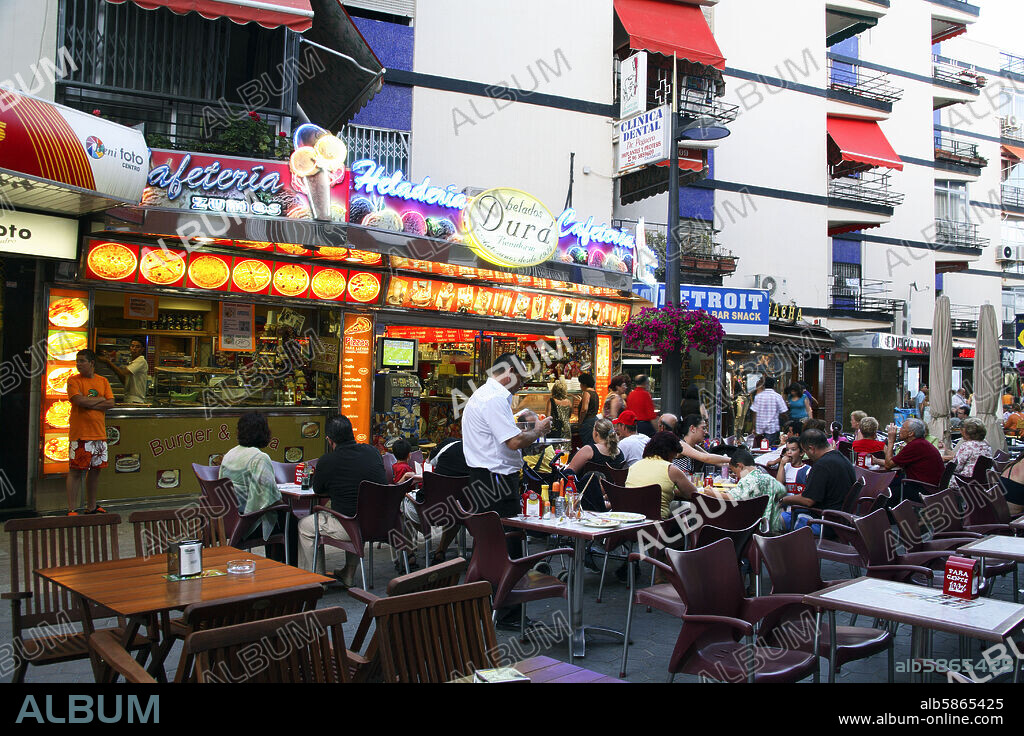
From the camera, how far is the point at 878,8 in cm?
2227

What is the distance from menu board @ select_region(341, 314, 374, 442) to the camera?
37.4ft

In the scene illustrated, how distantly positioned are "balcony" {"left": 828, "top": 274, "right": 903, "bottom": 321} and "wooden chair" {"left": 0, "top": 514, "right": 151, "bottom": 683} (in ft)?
70.9

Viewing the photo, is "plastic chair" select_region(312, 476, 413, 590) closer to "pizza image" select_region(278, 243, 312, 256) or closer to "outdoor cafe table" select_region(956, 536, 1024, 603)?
"outdoor cafe table" select_region(956, 536, 1024, 603)

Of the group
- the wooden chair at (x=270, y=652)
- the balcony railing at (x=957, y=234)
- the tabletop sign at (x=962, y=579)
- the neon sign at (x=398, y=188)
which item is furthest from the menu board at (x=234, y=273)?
the balcony railing at (x=957, y=234)

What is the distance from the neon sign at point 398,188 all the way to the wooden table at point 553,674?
762 cm

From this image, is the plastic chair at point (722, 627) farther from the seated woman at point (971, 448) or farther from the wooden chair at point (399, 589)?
the seated woman at point (971, 448)

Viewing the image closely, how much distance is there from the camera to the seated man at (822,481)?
267 inches

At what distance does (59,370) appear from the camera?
912 cm

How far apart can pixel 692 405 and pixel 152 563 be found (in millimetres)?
11028

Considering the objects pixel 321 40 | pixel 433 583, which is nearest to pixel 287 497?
pixel 433 583

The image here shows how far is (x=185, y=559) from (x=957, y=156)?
1242 inches

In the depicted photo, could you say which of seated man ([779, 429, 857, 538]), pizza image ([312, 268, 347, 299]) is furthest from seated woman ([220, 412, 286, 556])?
pizza image ([312, 268, 347, 299])

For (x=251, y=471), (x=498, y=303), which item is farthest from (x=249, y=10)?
(x=498, y=303)
